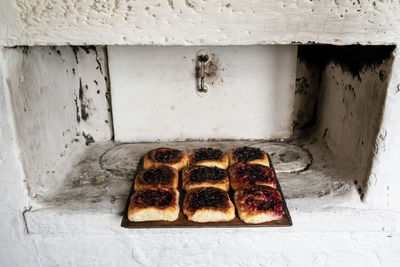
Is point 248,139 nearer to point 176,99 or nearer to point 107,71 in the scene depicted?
point 176,99

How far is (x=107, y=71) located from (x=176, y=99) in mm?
316

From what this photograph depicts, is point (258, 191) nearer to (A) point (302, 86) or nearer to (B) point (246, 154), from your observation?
(B) point (246, 154)

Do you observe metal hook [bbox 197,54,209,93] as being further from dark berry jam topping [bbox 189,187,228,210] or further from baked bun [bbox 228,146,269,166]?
dark berry jam topping [bbox 189,187,228,210]

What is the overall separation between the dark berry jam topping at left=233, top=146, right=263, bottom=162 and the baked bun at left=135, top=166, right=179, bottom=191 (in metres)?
0.24

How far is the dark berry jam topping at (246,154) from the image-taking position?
1.42m

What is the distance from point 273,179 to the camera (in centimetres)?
131

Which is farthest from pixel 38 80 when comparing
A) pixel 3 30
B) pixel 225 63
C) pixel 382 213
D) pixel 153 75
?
pixel 382 213

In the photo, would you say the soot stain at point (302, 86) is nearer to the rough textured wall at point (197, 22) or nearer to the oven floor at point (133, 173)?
the oven floor at point (133, 173)

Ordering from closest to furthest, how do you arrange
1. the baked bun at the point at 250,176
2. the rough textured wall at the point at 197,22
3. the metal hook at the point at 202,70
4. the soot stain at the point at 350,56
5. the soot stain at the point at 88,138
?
1. the rough textured wall at the point at 197,22
2. the soot stain at the point at 350,56
3. the baked bun at the point at 250,176
4. the metal hook at the point at 202,70
5. the soot stain at the point at 88,138

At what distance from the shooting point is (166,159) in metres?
1.42

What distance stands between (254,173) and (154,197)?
35 cm

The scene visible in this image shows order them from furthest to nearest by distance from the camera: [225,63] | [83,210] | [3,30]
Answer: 1. [225,63]
2. [83,210]
3. [3,30]

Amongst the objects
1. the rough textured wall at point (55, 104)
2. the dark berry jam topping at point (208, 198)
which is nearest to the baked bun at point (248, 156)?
the dark berry jam topping at point (208, 198)

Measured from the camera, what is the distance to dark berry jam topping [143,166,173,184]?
4.24 ft
